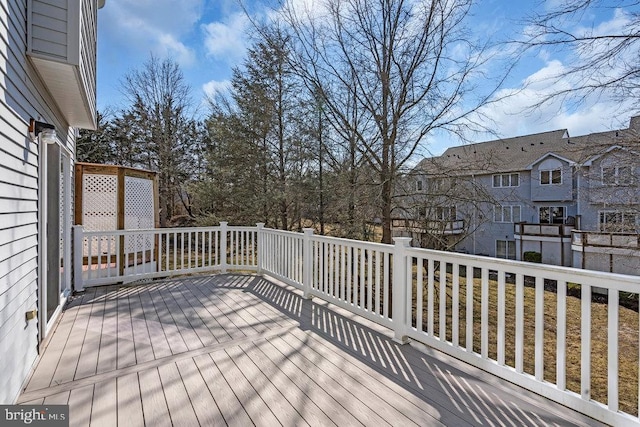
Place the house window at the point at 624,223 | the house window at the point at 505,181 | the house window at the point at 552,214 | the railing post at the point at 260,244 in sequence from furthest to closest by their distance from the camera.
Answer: the house window at the point at 505,181 < the house window at the point at 552,214 < the house window at the point at 624,223 < the railing post at the point at 260,244

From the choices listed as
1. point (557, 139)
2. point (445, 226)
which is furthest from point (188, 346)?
point (557, 139)

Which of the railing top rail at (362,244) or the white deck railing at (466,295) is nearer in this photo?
the white deck railing at (466,295)

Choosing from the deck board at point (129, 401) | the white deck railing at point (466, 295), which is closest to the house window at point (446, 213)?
the white deck railing at point (466, 295)

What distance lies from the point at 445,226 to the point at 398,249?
3.35m

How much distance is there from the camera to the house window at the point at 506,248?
18172 millimetres

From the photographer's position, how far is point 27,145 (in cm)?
256

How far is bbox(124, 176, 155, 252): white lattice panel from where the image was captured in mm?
5957

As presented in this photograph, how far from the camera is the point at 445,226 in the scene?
19.6ft

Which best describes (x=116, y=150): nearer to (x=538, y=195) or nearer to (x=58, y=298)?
(x=58, y=298)

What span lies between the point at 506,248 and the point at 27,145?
20.7 metres

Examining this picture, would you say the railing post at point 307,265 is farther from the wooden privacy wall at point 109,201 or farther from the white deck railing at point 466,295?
the wooden privacy wall at point 109,201
